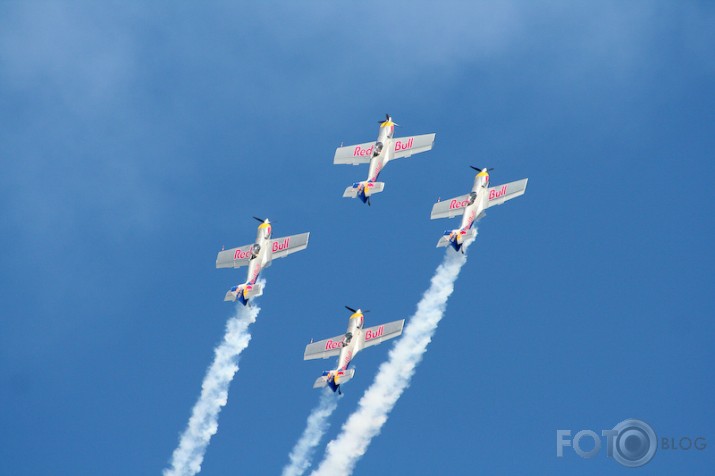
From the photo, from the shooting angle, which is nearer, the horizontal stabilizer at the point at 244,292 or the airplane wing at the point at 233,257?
the horizontal stabilizer at the point at 244,292

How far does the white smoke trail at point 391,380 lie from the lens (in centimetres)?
8600

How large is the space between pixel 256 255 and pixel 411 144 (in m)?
15.6

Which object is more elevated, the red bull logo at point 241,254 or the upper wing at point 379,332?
the red bull logo at point 241,254

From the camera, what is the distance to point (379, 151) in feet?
301

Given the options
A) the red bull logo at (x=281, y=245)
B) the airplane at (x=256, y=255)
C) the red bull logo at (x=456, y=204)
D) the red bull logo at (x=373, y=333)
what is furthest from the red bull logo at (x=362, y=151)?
the red bull logo at (x=373, y=333)

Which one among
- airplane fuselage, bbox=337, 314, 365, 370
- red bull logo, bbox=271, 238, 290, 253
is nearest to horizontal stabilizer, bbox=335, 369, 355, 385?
airplane fuselage, bbox=337, 314, 365, 370

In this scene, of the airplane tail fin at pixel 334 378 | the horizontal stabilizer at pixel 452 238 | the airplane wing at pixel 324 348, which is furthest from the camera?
the horizontal stabilizer at pixel 452 238

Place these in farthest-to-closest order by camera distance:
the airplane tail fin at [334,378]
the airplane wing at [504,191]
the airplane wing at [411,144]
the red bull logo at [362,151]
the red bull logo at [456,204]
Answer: the airplane wing at [411,144]
the red bull logo at [362,151]
the airplane wing at [504,191]
the red bull logo at [456,204]
the airplane tail fin at [334,378]

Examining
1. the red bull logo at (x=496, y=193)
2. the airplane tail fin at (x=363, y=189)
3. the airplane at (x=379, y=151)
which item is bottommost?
the red bull logo at (x=496, y=193)

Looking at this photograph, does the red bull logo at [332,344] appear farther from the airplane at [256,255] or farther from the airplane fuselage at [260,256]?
the airplane fuselage at [260,256]

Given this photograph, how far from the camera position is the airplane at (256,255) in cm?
8600

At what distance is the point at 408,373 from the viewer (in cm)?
8856

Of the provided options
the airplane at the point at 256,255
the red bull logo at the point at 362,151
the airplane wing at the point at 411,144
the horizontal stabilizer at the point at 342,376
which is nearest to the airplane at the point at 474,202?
the airplane wing at the point at 411,144

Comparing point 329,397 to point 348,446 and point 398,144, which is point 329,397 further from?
point 398,144
